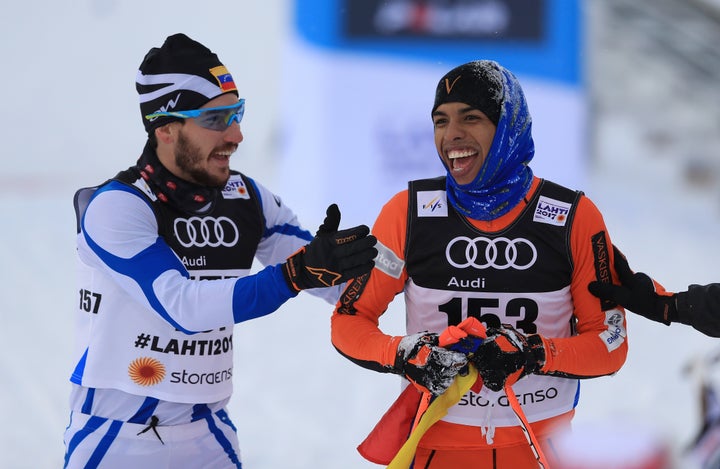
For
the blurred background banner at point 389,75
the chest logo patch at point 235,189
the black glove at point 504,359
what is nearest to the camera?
the black glove at point 504,359

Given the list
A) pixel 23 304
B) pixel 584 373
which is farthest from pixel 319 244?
pixel 23 304

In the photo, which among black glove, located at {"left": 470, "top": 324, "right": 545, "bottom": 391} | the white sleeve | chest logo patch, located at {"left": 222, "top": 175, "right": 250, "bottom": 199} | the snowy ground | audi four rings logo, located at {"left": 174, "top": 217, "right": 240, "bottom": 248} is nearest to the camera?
black glove, located at {"left": 470, "top": 324, "right": 545, "bottom": 391}

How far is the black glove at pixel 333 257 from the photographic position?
271cm

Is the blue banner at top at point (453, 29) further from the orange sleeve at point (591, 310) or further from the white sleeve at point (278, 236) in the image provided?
the orange sleeve at point (591, 310)

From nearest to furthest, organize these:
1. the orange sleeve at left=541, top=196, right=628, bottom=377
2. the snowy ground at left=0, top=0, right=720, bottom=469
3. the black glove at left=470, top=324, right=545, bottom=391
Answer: the black glove at left=470, top=324, right=545, bottom=391 < the orange sleeve at left=541, top=196, right=628, bottom=377 < the snowy ground at left=0, top=0, right=720, bottom=469

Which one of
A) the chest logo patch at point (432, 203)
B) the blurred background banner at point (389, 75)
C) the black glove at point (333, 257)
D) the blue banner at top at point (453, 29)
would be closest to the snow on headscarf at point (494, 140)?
the chest logo patch at point (432, 203)

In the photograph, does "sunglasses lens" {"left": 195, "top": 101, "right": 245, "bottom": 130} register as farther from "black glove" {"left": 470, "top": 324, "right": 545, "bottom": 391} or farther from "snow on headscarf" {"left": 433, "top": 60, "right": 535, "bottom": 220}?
"black glove" {"left": 470, "top": 324, "right": 545, "bottom": 391}

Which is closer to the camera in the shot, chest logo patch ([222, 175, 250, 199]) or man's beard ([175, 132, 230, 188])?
man's beard ([175, 132, 230, 188])

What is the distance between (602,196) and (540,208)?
9.65 metres

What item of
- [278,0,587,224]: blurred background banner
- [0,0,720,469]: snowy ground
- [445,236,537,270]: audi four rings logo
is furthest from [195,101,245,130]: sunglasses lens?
[278,0,587,224]: blurred background banner

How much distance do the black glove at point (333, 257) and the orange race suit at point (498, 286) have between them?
0.55ft

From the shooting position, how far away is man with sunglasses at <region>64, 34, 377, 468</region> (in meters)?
2.97

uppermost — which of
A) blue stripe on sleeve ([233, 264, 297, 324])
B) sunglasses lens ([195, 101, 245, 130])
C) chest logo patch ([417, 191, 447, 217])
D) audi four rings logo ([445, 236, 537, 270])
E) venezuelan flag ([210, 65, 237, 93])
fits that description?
venezuelan flag ([210, 65, 237, 93])

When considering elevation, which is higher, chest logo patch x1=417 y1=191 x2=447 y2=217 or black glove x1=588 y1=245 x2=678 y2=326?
chest logo patch x1=417 y1=191 x2=447 y2=217
